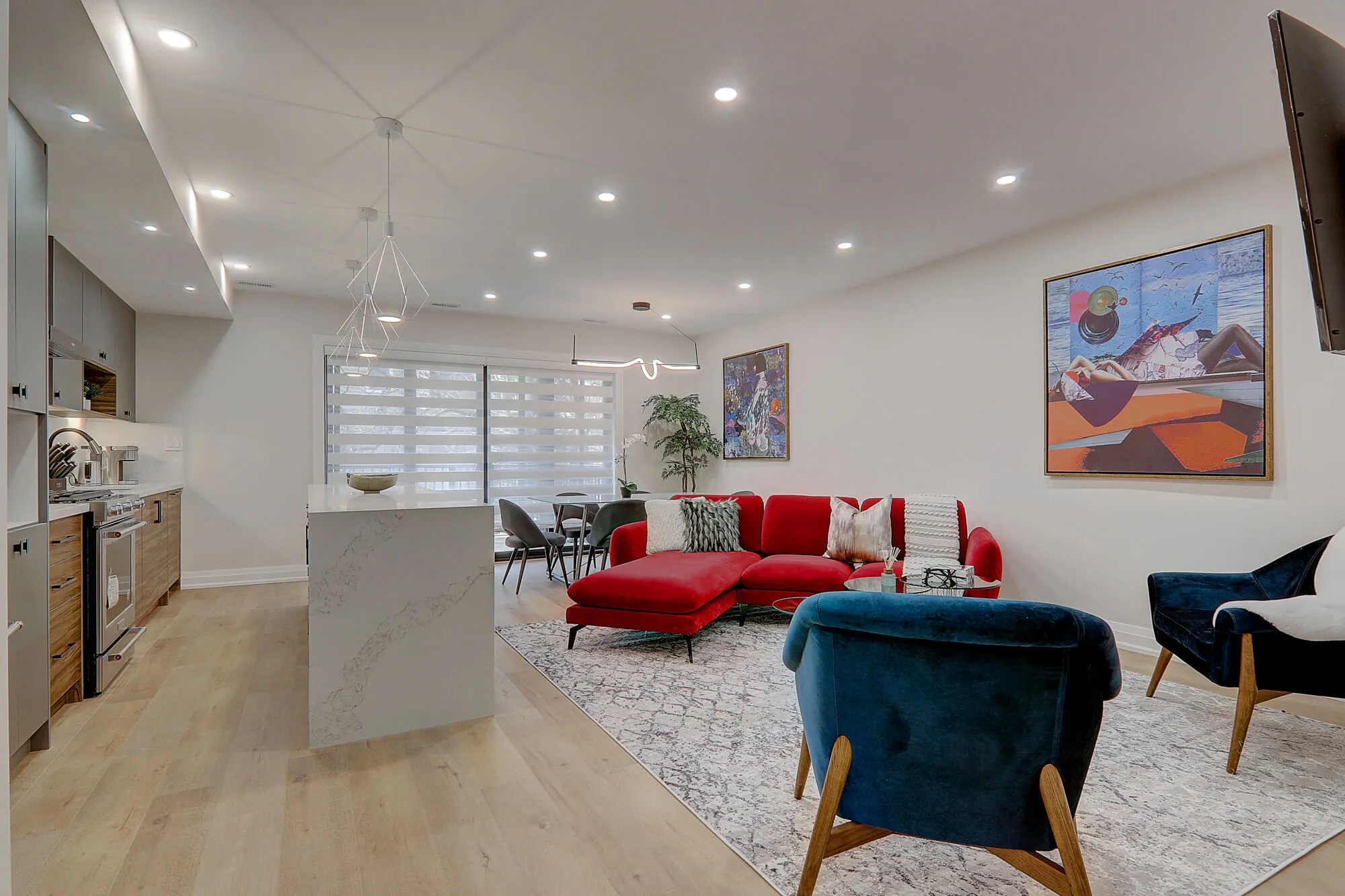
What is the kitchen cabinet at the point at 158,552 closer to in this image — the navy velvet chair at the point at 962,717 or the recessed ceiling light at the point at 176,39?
the recessed ceiling light at the point at 176,39

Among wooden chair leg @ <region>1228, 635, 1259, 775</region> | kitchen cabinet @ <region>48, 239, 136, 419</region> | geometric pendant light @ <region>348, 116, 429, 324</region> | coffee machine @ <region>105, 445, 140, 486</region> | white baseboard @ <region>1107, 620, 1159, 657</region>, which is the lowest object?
white baseboard @ <region>1107, 620, 1159, 657</region>

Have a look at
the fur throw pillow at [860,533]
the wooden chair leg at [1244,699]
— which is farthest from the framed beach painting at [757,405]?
the wooden chair leg at [1244,699]

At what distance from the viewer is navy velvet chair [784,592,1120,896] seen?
1.44 metres

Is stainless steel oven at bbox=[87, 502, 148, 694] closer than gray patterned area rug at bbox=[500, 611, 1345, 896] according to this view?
No

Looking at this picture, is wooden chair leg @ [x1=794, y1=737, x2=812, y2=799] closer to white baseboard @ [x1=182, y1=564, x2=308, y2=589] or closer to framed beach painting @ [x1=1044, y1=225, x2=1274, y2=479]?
framed beach painting @ [x1=1044, y1=225, x2=1274, y2=479]

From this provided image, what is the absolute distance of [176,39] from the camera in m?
2.35

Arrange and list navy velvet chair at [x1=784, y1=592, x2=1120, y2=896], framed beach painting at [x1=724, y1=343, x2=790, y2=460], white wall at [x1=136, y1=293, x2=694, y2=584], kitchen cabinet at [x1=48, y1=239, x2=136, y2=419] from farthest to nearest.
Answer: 1. framed beach painting at [x1=724, y1=343, x2=790, y2=460]
2. white wall at [x1=136, y1=293, x2=694, y2=584]
3. kitchen cabinet at [x1=48, y1=239, x2=136, y2=419]
4. navy velvet chair at [x1=784, y1=592, x2=1120, y2=896]

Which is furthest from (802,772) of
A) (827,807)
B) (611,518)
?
(611,518)

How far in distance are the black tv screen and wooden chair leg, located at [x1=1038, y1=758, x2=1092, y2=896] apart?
40.5 inches

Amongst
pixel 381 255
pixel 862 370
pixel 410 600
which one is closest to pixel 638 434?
pixel 862 370

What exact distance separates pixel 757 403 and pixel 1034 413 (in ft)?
9.74

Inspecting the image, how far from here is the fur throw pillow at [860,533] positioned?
4.48 m

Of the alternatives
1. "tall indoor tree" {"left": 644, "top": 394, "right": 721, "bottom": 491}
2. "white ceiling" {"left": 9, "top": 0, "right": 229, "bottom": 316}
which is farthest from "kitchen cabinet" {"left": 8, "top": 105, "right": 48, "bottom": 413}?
"tall indoor tree" {"left": 644, "top": 394, "right": 721, "bottom": 491}

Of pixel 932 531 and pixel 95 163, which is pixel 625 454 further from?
pixel 95 163
